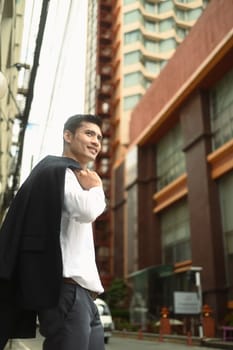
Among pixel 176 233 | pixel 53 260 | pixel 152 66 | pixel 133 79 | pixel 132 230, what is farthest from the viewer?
pixel 152 66

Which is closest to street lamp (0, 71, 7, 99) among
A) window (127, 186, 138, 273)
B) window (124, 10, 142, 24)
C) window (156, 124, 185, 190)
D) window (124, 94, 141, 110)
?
window (156, 124, 185, 190)

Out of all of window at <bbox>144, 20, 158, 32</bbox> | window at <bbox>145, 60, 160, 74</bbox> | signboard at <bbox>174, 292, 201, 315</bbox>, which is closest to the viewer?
signboard at <bbox>174, 292, 201, 315</bbox>

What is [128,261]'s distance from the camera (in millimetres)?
31688

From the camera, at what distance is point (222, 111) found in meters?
22.0

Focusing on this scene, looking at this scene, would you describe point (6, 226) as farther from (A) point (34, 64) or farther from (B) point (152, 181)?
(B) point (152, 181)

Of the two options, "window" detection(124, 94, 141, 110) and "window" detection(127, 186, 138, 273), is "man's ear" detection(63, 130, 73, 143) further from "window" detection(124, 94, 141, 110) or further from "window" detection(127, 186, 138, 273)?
"window" detection(124, 94, 141, 110)

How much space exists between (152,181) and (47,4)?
82.5 feet

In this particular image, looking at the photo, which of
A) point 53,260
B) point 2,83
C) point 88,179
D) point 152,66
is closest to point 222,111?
point 2,83

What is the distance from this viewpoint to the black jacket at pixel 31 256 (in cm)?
150

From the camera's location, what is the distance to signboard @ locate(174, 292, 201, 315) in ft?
58.3

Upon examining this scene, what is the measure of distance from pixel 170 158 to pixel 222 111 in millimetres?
6701

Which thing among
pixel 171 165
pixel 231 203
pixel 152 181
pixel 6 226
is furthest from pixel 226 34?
pixel 6 226

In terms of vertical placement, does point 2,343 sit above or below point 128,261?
below

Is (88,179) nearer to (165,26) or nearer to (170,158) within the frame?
(170,158)
